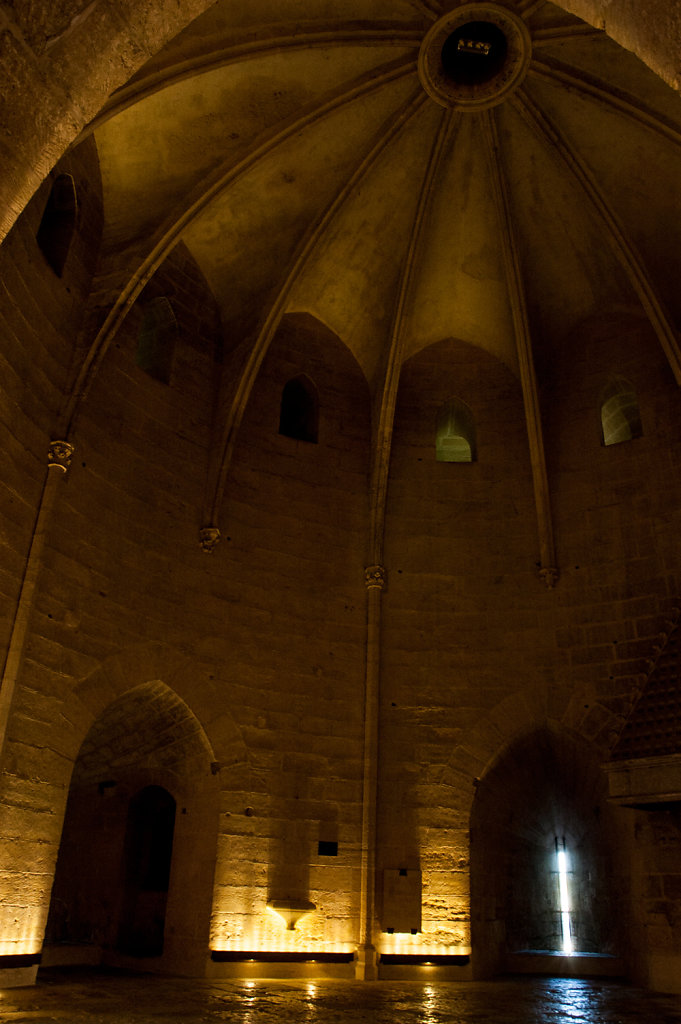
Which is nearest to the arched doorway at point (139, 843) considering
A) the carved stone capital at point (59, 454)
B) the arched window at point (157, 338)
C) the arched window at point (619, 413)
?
the carved stone capital at point (59, 454)

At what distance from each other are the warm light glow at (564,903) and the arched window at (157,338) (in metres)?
9.67

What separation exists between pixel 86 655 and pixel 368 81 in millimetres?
8466

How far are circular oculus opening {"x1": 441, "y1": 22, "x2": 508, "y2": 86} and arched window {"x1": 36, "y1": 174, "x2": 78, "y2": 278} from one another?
5.41 metres

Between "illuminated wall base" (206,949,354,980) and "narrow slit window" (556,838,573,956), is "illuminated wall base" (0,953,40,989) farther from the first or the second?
"narrow slit window" (556,838,573,956)

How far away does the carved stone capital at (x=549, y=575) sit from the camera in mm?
13086

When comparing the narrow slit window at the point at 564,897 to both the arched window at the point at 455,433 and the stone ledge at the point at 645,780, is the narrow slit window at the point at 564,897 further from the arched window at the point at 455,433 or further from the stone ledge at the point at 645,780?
the arched window at the point at 455,433

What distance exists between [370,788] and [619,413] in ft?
23.6

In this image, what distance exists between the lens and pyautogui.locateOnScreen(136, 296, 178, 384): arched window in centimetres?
1330

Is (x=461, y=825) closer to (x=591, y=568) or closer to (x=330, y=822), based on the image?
(x=330, y=822)

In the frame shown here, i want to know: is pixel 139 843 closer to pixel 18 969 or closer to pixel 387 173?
pixel 18 969

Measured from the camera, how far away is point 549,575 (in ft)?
43.0

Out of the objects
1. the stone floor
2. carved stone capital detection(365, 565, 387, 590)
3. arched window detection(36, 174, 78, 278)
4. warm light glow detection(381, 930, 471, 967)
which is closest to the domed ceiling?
arched window detection(36, 174, 78, 278)

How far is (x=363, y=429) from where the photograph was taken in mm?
14742

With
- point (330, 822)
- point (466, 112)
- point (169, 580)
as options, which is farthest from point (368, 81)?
point (330, 822)
